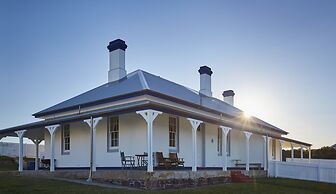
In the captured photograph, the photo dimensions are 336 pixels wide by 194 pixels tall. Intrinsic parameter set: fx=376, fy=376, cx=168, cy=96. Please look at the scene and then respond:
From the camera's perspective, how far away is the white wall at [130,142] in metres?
16.8

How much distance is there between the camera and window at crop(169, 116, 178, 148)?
1808cm

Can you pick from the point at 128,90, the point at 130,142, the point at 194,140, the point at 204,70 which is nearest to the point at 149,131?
the point at 194,140

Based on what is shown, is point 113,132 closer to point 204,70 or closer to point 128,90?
point 128,90

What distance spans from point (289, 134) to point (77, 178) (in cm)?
2168

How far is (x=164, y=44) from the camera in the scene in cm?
2122

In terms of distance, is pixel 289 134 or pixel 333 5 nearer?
pixel 333 5

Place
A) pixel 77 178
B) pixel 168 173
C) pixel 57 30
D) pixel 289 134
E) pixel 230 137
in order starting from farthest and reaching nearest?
pixel 289 134
pixel 230 137
pixel 57 30
pixel 77 178
pixel 168 173

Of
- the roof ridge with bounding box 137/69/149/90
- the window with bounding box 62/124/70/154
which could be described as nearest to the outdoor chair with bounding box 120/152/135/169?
the roof ridge with bounding box 137/69/149/90

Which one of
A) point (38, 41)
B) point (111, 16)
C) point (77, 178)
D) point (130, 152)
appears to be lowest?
point (77, 178)

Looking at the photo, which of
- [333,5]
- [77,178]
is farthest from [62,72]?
[333,5]

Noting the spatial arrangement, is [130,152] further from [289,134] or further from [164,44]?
[289,134]

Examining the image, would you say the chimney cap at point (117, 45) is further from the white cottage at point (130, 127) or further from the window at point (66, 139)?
the window at point (66, 139)

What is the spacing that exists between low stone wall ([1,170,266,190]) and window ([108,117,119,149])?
6.15ft

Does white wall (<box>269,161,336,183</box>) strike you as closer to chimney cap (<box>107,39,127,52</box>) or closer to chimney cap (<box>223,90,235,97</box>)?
chimney cap (<box>223,90,235,97</box>)
